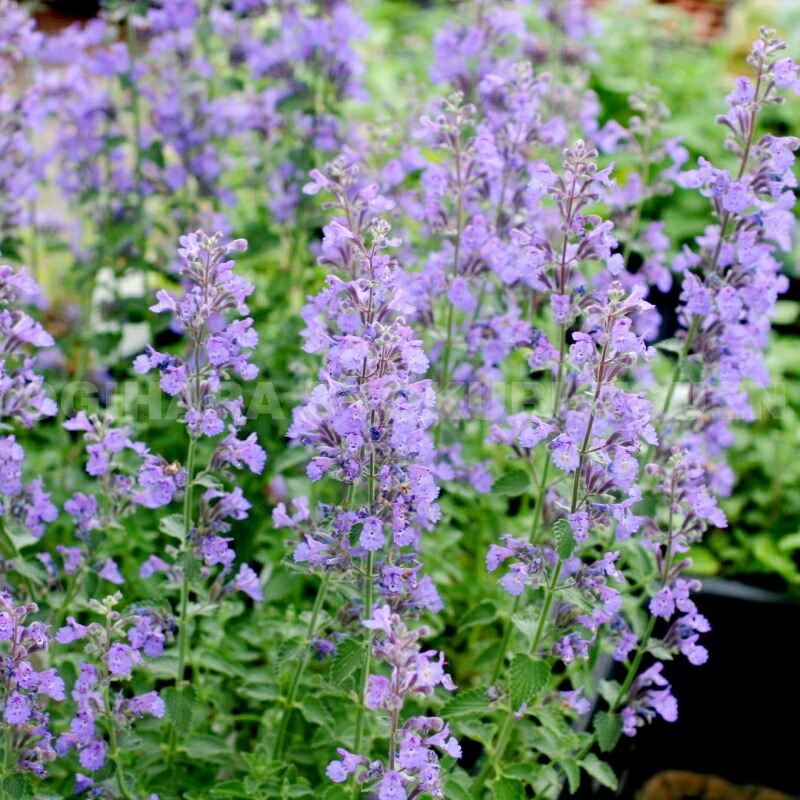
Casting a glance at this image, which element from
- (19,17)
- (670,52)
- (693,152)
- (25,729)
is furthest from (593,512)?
(670,52)

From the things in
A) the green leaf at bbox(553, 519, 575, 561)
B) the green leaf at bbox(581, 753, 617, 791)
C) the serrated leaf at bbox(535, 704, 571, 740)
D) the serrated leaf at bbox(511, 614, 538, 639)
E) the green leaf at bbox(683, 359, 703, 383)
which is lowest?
the green leaf at bbox(581, 753, 617, 791)

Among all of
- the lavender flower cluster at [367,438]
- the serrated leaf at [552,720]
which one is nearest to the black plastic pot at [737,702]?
the lavender flower cluster at [367,438]

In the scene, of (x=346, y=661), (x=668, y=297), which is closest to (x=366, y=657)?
A: (x=346, y=661)

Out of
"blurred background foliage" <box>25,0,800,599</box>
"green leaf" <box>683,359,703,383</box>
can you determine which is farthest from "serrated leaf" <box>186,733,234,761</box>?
"green leaf" <box>683,359,703,383</box>

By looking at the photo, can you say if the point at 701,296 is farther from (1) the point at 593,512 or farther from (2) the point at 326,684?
(2) the point at 326,684

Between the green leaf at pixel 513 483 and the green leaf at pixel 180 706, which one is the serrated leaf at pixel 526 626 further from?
the green leaf at pixel 180 706

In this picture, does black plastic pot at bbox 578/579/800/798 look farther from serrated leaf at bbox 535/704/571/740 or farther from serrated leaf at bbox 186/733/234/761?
serrated leaf at bbox 186/733/234/761
